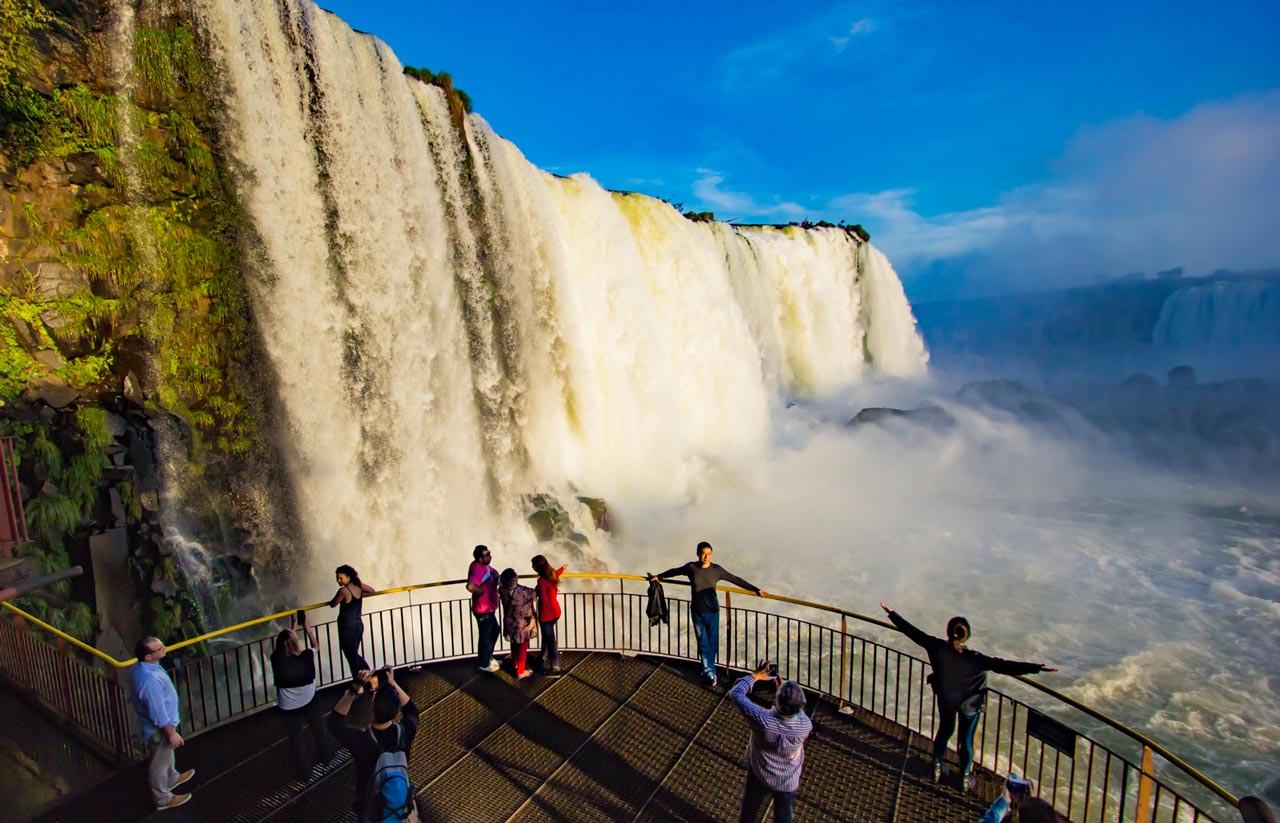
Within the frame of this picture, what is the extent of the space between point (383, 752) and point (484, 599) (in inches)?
123

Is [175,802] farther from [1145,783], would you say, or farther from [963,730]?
[1145,783]

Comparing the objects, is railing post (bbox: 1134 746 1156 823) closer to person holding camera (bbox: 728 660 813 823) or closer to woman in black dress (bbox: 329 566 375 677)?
person holding camera (bbox: 728 660 813 823)

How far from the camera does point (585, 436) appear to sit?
19203mm

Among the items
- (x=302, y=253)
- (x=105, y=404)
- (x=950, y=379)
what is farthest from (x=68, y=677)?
(x=950, y=379)

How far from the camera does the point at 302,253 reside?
40.5 ft

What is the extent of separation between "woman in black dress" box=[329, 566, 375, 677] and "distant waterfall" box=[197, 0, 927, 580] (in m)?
6.90

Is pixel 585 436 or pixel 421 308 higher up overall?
pixel 421 308

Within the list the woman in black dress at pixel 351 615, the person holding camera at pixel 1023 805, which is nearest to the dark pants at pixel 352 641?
the woman in black dress at pixel 351 615

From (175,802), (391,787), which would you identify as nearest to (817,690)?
(391,787)

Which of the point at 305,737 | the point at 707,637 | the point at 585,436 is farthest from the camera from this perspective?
the point at 585,436

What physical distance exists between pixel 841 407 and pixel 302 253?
102ft

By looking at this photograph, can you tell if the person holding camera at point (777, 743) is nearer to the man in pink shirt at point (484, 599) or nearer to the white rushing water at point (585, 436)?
the man in pink shirt at point (484, 599)

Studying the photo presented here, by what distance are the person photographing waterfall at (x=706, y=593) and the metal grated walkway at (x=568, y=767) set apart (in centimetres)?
46

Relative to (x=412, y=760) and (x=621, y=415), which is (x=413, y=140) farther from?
(x=412, y=760)
